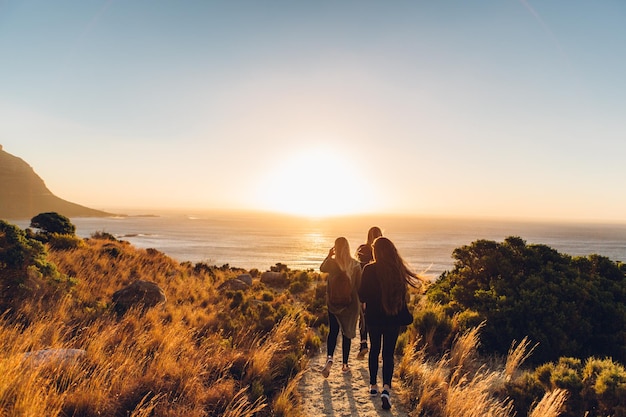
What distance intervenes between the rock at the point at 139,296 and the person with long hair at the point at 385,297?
686cm

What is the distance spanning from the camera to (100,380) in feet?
15.0

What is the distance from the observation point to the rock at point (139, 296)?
372 inches

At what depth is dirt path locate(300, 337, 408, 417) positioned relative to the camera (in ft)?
17.5

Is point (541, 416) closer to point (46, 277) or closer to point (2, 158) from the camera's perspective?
point (46, 277)

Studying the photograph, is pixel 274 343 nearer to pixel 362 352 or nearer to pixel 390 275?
pixel 362 352

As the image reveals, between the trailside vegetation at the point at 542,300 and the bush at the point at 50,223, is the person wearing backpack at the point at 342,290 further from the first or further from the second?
the bush at the point at 50,223

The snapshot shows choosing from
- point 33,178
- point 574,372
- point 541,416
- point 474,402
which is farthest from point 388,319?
point 33,178

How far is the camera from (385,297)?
205 inches

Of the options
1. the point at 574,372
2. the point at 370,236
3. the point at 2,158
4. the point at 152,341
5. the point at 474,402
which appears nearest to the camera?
the point at 474,402

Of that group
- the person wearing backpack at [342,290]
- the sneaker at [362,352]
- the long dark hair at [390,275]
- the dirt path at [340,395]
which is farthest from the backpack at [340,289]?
the sneaker at [362,352]

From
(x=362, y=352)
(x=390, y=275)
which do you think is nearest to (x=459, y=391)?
(x=390, y=275)

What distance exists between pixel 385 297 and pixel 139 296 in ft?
26.0

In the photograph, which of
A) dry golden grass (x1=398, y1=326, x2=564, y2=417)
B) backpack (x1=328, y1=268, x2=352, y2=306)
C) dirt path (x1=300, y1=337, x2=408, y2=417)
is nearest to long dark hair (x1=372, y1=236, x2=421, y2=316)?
backpack (x1=328, y1=268, x2=352, y2=306)

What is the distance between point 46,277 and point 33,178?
8154 inches
